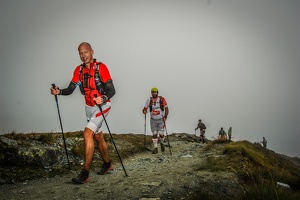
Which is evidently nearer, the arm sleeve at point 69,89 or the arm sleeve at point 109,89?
the arm sleeve at point 109,89

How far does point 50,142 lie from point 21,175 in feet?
9.91

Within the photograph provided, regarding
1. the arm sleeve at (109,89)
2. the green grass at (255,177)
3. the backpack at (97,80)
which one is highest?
the backpack at (97,80)

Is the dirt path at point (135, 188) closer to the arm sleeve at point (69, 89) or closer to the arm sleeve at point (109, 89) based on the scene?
the arm sleeve at point (109, 89)

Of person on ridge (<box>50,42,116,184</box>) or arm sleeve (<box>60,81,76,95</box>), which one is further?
arm sleeve (<box>60,81,76,95</box>)

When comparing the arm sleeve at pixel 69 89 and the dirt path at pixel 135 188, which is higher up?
the arm sleeve at pixel 69 89

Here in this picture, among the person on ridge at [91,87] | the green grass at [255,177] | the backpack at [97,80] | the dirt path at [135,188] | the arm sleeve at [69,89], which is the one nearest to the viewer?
the green grass at [255,177]

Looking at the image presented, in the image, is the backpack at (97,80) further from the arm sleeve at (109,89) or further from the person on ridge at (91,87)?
the arm sleeve at (109,89)

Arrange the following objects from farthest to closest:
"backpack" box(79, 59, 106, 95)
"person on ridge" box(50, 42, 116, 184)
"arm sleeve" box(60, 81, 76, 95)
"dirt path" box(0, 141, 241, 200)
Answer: "arm sleeve" box(60, 81, 76, 95) < "backpack" box(79, 59, 106, 95) < "person on ridge" box(50, 42, 116, 184) < "dirt path" box(0, 141, 241, 200)

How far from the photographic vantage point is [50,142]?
9.08 meters

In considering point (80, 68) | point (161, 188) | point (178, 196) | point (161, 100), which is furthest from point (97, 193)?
point (161, 100)

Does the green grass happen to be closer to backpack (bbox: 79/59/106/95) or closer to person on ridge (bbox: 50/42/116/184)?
person on ridge (bbox: 50/42/116/184)

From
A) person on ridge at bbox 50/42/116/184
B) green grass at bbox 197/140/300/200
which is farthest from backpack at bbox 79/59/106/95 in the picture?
green grass at bbox 197/140/300/200

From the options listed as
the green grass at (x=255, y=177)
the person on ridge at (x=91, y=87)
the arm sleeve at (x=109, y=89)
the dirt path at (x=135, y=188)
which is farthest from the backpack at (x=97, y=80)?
the green grass at (x=255, y=177)

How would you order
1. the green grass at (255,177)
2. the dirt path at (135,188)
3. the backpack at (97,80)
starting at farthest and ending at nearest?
the backpack at (97,80), the dirt path at (135,188), the green grass at (255,177)
